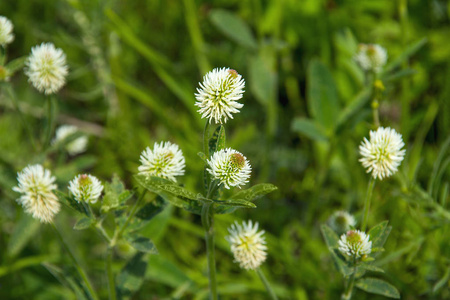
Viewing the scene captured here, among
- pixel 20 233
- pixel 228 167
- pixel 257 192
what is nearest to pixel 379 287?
pixel 257 192

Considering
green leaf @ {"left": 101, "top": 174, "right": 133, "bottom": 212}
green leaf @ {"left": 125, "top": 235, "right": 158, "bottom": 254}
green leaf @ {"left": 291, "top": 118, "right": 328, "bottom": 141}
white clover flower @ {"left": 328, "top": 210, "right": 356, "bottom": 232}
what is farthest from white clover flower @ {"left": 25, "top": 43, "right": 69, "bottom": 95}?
white clover flower @ {"left": 328, "top": 210, "right": 356, "bottom": 232}

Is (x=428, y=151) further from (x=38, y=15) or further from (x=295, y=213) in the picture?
(x=38, y=15)

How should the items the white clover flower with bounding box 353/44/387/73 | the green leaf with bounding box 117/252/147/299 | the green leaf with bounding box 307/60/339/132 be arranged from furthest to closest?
the green leaf with bounding box 307/60/339/132
the white clover flower with bounding box 353/44/387/73
the green leaf with bounding box 117/252/147/299

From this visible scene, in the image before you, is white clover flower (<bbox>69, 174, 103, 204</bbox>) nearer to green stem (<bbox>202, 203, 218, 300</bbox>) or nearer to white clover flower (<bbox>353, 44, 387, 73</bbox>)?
green stem (<bbox>202, 203, 218, 300</bbox>)

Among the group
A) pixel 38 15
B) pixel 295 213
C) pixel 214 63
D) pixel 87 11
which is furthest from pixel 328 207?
pixel 38 15

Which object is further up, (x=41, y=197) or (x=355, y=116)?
(x=355, y=116)

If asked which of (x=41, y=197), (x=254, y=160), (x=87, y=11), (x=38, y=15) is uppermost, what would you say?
(x=38, y=15)

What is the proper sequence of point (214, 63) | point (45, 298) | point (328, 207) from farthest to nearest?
point (214, 63), point (328, 207), point (45, 298)
